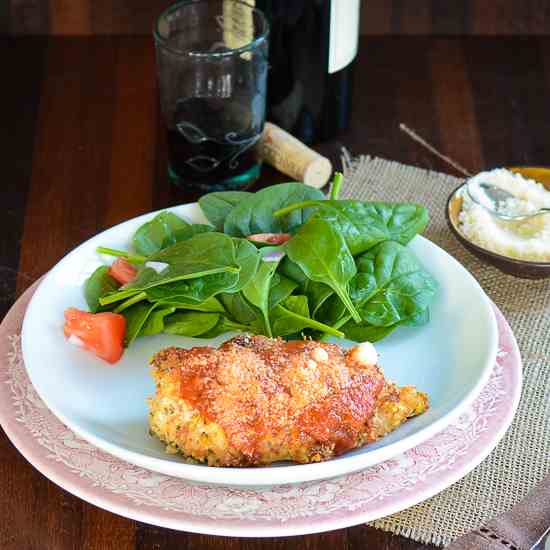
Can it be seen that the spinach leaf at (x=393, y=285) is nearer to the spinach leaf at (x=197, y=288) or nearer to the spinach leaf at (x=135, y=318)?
the spinach leaf at (x=197, y=288)

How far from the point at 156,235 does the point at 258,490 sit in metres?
0.60

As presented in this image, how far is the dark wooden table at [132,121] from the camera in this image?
224 centimetres

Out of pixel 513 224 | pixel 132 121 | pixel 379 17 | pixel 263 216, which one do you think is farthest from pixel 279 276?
pixel 379 17

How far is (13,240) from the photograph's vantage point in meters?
2.15

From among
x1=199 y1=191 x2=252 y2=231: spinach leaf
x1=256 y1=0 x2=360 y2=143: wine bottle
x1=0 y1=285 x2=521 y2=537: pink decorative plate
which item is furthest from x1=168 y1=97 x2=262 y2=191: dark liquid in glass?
x1=0 y1=285 x2=521 y2=537: pink decorative plate

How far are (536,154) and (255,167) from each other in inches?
28.7

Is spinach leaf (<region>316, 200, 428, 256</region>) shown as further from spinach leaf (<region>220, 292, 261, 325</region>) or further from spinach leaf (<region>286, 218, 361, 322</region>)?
spinach leaf (<region>220, 292, 261, 325</region>)

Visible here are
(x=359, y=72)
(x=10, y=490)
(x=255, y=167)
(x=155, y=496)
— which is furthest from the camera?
(x=359, y=72)

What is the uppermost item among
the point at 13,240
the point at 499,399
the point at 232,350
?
the point at 232,350

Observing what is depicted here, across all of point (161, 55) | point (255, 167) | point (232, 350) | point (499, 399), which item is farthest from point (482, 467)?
point (161, 55)

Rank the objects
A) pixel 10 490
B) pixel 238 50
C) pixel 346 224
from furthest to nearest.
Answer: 1. pixel 238 50
2. pixel 346 224
3. pixel 10 490

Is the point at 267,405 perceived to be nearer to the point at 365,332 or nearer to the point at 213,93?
the point at 365,332

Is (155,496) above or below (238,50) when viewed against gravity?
below

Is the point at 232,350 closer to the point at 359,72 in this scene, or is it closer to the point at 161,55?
the point at 161,55
